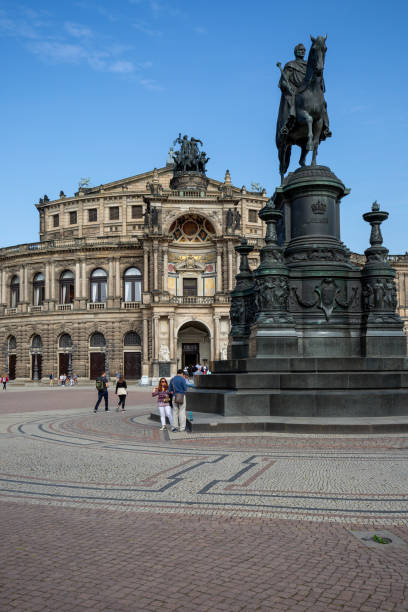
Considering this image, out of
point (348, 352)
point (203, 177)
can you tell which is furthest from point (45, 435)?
point (203, 177)

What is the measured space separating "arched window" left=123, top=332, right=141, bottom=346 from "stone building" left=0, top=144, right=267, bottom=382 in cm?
11

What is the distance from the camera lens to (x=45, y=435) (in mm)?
14812

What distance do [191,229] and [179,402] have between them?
4827cm

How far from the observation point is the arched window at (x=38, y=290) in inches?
2549

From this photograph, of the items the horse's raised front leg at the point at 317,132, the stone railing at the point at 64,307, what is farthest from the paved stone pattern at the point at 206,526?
the stone railing at the point at 64,307

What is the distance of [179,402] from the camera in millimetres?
14234

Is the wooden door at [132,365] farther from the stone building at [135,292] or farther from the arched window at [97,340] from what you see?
the arched window at [97,340]

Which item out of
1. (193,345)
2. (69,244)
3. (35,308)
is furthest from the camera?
(35,308)

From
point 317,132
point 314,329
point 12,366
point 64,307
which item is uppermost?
point 317,132

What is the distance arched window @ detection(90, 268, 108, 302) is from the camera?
63.1 m

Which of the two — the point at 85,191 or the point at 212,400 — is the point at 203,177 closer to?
the point at 85,191

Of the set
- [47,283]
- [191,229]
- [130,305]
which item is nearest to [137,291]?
[130,305]

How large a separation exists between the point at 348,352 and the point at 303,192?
494 cm

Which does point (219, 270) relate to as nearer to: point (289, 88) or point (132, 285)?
point (132, 285)
